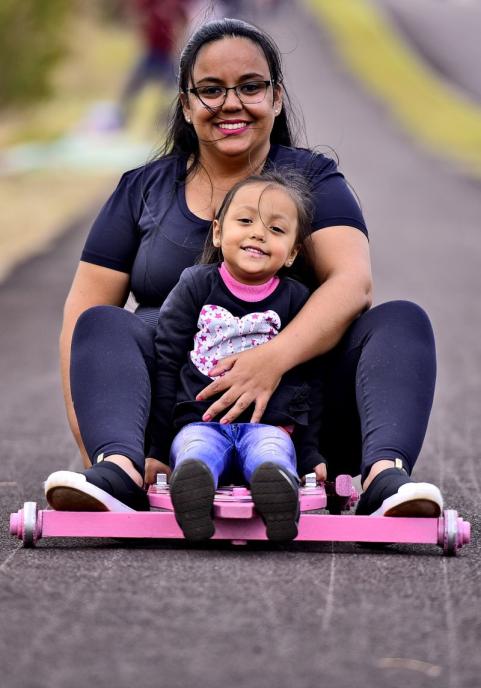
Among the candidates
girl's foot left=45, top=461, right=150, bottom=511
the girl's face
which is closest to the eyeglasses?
the girl's face

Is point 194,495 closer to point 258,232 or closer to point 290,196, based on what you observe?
point 258,232

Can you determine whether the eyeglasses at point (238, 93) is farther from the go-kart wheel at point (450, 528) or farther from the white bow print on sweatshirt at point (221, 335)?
the go-kart wheel at point (450, 528)

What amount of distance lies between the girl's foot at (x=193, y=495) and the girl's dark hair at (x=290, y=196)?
814mm

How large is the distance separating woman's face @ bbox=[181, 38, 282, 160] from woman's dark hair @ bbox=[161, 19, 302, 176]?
0.09 feet

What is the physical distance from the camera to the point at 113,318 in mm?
3893

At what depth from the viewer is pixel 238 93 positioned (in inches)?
162

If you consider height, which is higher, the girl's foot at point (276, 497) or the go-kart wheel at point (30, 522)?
the girl's foot at point (276, 497)

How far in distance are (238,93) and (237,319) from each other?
685 mm

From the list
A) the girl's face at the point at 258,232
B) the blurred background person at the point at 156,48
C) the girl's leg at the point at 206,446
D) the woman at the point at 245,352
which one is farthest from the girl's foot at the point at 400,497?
the blurred background person at the point at 156,48

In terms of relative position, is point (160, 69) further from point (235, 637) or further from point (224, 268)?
point (235, 637)

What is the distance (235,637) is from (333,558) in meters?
0.78

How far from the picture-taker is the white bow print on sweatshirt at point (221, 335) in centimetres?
382

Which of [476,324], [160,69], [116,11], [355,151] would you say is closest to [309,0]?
[116,11]

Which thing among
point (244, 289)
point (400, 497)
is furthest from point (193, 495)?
point (244, 289)
